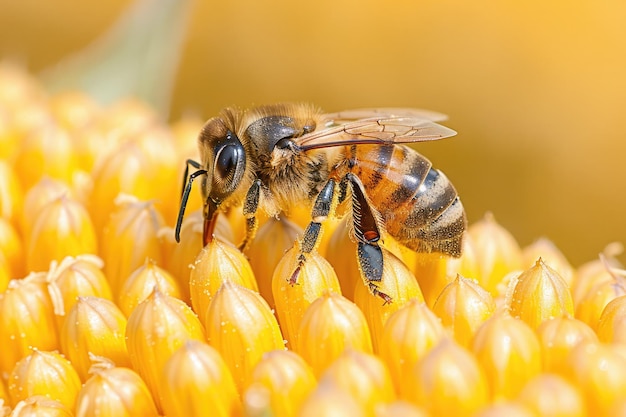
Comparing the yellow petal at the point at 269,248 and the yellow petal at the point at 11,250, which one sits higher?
the yellow petal at the point at 11,250

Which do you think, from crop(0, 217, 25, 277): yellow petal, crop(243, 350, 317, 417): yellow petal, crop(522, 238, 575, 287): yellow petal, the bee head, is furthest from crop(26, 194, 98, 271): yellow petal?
crop(522, 238, 575, 287): yellow petal

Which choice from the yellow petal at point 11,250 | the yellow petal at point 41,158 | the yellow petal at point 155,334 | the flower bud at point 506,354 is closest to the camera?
the flower bud at point 506,354

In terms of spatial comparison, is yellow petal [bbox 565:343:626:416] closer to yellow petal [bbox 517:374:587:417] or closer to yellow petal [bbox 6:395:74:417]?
yellow petal [bbox 517:374:587:417]

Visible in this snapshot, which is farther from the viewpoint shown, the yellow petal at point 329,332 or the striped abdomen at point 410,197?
the striped abdomen at point 410,197

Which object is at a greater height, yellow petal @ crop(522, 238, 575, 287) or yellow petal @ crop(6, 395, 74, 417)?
yellow petal @ crop(6, 395, 74, 417)

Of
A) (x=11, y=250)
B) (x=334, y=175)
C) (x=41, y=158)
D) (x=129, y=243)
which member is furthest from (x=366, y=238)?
(x=41, y=158)

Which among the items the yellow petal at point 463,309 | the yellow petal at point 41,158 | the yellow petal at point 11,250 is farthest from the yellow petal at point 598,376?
the yellow petal at point 41,158

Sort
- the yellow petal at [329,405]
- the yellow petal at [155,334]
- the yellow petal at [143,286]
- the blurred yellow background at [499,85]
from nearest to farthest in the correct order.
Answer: the yellow petal at [329,405] → the yellow petal at [155,334] → the yellow petal at [143,286] → the blurred yellow background at [499,85]

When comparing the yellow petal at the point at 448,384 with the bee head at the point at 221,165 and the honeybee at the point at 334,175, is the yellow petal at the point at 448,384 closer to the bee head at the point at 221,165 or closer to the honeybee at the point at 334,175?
the honeybee at the point at 334,175

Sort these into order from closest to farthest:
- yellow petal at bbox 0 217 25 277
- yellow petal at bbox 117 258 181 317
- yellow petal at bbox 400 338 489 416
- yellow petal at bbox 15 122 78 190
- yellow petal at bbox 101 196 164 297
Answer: yellow petal at bbox 400 338 489 416, yellow petal at bbox 117 258 181 317, yellow petal at bbox 101 196 164 297, yellow petal at bbox 0 217 25 277, yellow petal at bbox 15 122 78 190
